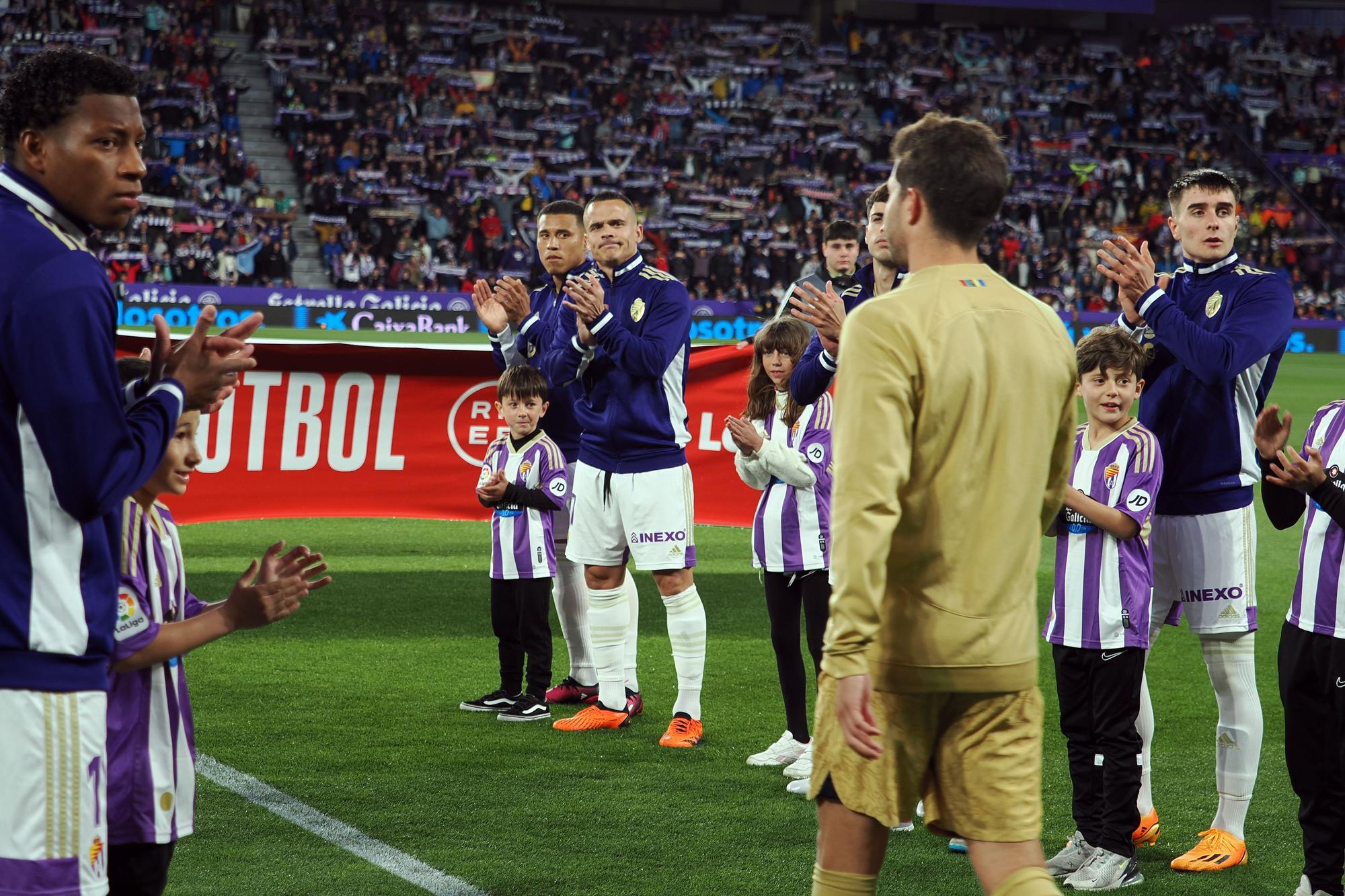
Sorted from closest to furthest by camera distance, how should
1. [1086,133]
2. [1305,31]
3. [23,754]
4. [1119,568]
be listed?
[23,754] → [1119,568] → [1086,133] → [1305,31]

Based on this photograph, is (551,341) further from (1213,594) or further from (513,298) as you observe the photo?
(1213,594)

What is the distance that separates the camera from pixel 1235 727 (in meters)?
4.57

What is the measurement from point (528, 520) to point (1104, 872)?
10.2 feet

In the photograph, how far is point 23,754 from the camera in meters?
→ 2.31

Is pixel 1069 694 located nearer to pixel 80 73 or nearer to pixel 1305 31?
pixel 80 73

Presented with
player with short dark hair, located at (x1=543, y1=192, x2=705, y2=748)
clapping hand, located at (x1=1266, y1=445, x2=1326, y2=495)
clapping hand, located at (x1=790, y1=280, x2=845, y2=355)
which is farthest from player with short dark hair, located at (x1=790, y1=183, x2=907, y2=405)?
clapping hand, located at (x1=1266, y1=445, x2=1326, y2=495)

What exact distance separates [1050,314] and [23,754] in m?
2.09

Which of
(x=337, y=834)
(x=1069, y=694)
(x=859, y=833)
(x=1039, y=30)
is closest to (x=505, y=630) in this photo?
(x=337, y=834)

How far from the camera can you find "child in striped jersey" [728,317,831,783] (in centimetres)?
557

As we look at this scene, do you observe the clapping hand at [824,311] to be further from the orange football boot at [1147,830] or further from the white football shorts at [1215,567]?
the orange football boot at [1147,830]

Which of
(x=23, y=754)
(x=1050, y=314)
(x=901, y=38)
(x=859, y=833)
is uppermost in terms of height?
(x=901, y=38)

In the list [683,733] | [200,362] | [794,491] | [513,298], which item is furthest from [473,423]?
[200,362]

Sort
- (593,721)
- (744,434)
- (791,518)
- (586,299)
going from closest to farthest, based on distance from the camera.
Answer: (744,434), (791,518), (586,299), (593,721)

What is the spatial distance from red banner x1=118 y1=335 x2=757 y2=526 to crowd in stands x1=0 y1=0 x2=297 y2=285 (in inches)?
774
